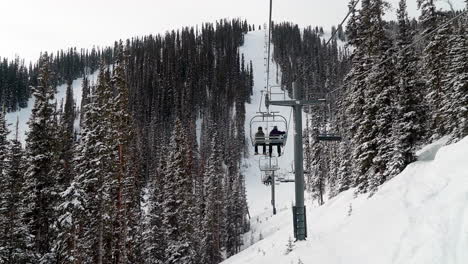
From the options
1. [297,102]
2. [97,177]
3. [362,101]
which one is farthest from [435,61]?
[97,177]

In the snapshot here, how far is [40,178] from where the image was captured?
869 inches

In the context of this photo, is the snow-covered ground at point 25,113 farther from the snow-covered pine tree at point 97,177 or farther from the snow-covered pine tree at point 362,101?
the snow-covered pine tree at point 362,101

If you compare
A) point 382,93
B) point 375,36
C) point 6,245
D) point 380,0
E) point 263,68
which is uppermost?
point 263,68

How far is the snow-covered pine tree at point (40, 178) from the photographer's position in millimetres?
22000

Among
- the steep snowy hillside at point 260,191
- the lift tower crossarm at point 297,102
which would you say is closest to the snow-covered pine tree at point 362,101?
the lift tower crossarm at point 297,102

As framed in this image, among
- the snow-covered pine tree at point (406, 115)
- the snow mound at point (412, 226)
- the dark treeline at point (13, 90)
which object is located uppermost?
the dark treeline at point (13, 90)

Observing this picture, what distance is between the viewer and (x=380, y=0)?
25812mm

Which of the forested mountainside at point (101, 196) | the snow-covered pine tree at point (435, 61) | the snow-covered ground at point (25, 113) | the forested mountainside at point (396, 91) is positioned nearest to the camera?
the forested mountainside at point (396, 91)

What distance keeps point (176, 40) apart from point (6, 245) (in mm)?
173107

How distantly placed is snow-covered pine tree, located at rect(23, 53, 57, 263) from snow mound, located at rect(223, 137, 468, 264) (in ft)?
44.2

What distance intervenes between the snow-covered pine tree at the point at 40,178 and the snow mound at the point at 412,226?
13481 millimetres

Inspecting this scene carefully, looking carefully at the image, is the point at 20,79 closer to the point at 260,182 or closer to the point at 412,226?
the point at 260,182

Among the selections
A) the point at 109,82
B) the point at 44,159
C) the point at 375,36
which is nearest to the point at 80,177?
the point at 44,159

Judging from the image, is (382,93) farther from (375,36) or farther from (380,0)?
(380,0)
